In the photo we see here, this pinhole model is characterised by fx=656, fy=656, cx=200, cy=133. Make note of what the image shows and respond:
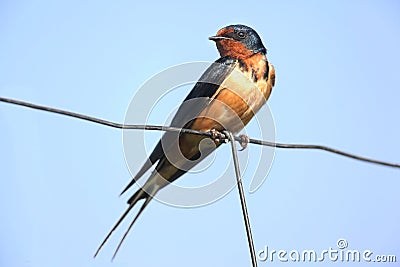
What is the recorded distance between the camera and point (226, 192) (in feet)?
9.20

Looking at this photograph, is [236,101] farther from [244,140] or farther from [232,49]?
[244,140]

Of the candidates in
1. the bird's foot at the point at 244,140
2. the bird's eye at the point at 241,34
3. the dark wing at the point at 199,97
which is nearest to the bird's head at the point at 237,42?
the bird's eye at the point at 241,34

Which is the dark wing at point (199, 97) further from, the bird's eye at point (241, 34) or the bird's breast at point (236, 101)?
the bird's eye at point (241, 34)

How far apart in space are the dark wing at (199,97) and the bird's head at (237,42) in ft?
0.42

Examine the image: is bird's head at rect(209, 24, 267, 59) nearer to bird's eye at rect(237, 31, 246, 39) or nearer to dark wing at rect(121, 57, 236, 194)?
bird's eye at rect(237, 31, 246, 39)

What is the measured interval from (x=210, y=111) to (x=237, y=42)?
0.48 metres

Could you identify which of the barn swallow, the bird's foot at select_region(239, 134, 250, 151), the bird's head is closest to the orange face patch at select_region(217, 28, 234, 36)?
the bird's head

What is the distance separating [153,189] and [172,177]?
120 mm

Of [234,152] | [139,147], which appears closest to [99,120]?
[234,152]

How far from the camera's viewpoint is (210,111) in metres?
3.30

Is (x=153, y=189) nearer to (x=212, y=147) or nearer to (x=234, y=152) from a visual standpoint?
(x=212, y=147)

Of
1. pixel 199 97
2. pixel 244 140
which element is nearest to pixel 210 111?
pixel 199 97

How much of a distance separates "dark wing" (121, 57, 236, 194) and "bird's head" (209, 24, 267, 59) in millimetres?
128

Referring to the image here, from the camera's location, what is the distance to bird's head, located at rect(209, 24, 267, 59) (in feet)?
11.5
